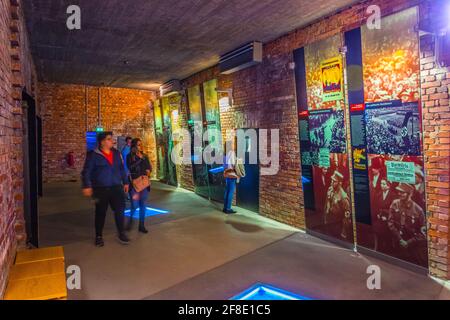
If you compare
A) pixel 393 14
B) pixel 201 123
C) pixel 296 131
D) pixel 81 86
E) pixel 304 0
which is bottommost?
pixel 296 131

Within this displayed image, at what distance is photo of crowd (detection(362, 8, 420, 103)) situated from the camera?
3.89m

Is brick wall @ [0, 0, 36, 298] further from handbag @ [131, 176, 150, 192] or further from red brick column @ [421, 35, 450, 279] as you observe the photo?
red brick column @ [421, 35, 450, 279]

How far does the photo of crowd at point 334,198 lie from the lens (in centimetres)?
484

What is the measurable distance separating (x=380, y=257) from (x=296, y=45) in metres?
3.61

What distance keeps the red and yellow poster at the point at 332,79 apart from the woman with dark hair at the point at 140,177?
10.3ft

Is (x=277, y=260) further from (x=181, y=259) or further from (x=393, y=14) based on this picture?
(x=393, y=14)

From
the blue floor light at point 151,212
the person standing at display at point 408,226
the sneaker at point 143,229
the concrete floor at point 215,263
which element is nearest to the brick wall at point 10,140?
the concrete floor at point 215,263

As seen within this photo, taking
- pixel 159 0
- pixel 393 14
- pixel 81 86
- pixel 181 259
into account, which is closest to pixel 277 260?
pixel 181 259

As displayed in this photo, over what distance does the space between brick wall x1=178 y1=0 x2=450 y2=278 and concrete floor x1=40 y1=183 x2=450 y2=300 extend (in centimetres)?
43

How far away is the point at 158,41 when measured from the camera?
6.37 metres

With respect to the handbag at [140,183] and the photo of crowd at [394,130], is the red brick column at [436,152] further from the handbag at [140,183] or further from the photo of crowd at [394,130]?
the handbag at [140,183]

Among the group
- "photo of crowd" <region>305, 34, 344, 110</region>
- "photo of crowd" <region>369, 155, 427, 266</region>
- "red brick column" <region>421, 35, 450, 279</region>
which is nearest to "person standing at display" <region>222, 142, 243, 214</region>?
"photo of crowd" <region>305, 34, 344, 110</region>

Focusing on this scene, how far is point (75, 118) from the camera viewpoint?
11695 millimetres

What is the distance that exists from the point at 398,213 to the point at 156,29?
4.71 meters
